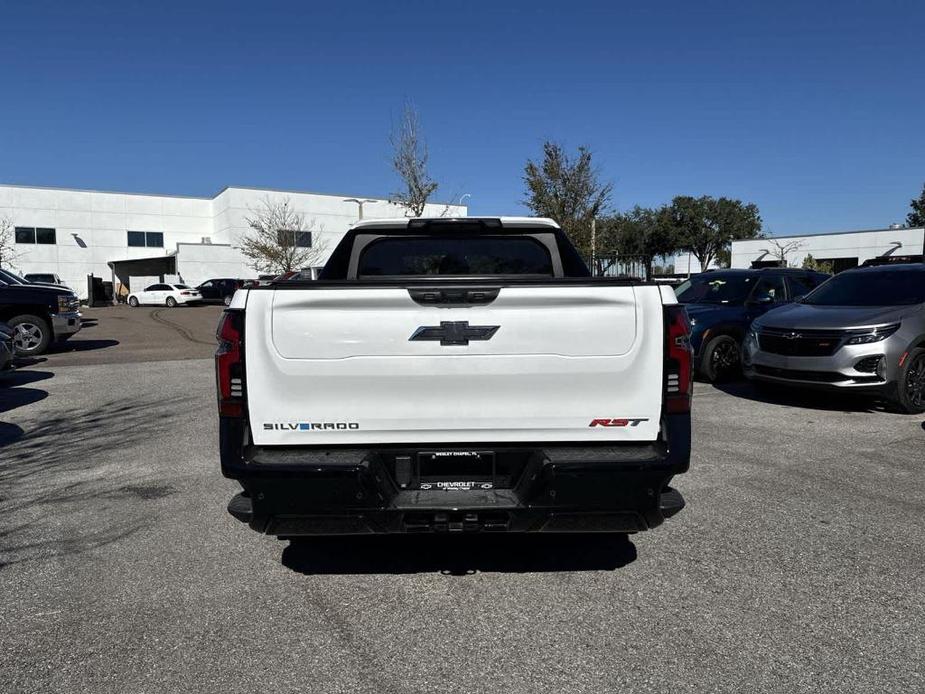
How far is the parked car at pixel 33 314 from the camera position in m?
13.6

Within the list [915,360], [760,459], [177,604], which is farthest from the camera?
[915,360]

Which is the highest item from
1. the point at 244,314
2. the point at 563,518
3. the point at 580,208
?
the point at 580,208

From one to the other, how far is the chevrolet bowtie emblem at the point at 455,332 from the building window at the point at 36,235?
194ft

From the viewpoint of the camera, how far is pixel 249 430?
118 inches

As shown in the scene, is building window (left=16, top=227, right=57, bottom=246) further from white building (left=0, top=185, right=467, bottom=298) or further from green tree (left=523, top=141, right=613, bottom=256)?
green tree (left=523, top=141, right=613, bottom=256)

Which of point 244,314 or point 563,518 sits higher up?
point 244,314

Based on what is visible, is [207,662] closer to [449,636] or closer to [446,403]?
[449,636]

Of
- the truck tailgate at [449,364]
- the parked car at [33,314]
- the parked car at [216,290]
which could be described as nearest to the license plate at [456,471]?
the truck tailgate at [449,364]

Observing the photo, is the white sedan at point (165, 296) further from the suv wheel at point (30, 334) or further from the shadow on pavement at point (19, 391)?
the shadow on pavement at point (19, 391)

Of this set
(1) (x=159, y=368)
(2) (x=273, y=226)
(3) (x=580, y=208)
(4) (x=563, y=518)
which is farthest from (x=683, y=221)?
(4) (x=563, y=518)

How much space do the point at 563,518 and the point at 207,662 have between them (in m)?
1.61

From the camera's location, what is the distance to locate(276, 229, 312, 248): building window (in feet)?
167

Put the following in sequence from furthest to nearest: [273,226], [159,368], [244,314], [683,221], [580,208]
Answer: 1. [683,221]
2. [273,226]
3. [580,208]
4. [159,368]
5. [244,314]

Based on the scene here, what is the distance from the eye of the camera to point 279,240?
50.7 m
